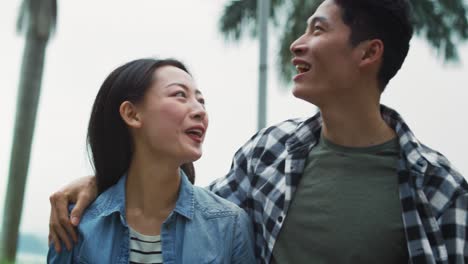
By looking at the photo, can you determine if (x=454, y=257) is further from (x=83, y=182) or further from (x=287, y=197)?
(x=83, y=182)

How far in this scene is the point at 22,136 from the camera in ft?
31.7

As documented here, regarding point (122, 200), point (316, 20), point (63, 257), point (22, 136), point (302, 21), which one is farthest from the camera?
point (302, 21)

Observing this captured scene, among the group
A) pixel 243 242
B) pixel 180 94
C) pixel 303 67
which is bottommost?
pixel 243 242

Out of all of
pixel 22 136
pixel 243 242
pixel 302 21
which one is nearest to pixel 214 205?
pixel 243 242

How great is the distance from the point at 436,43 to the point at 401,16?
1210 cm

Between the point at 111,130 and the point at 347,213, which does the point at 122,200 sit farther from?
the point at 347,213

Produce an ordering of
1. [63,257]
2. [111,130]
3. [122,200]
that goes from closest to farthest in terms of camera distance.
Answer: [63,257], [122,200], [111,130]

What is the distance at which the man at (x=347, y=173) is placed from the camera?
2627 millimetres

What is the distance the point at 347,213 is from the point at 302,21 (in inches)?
482

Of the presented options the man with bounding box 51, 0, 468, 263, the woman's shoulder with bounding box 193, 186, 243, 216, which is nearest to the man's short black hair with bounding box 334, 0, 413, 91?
the man with bounding box 51, 0, 468, 263

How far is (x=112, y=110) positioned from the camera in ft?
9.45

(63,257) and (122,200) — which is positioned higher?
(122,200)

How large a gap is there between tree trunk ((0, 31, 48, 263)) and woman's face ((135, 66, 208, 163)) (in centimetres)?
663

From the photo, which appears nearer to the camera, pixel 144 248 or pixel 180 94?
pixel 144 248
